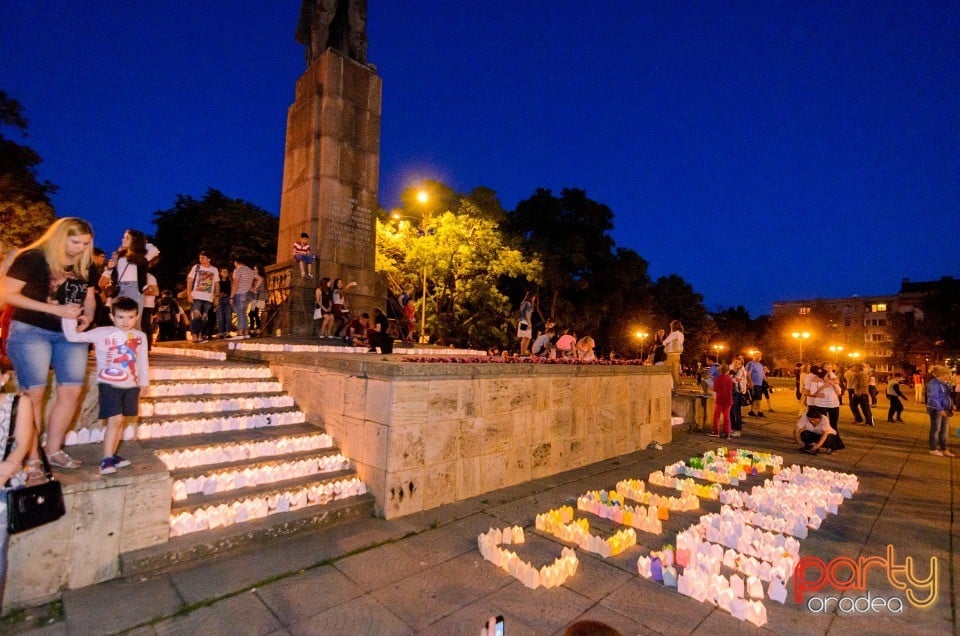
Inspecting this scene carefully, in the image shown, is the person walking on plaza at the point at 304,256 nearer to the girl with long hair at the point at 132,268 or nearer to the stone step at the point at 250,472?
the girl with long hair at the point at 132,268

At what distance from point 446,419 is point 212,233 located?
30612 mm

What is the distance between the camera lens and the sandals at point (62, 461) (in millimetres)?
3658

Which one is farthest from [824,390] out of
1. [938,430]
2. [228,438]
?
[228,438]

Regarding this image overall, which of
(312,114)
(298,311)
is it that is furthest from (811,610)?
(312,114)

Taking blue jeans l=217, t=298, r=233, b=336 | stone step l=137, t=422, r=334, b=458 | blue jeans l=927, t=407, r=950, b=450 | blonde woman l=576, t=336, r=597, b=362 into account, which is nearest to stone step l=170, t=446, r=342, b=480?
stone step l=137, t=422, r=334, b=458

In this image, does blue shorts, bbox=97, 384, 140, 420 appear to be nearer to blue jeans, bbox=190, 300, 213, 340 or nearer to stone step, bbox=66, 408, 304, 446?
stone step, bbox=66, 408, 304, 446

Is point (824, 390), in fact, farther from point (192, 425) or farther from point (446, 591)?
point (192, 425)

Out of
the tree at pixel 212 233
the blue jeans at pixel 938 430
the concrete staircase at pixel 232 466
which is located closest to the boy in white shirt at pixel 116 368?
the concrete staircase at pixel 232 466

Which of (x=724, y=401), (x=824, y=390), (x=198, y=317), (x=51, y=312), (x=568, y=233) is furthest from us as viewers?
(x=568, y=233)

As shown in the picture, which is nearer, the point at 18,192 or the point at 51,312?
the point at 51,312

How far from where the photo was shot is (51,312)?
3447 mm

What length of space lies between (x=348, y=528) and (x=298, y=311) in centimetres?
850

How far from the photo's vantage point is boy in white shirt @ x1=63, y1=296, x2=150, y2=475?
372cm

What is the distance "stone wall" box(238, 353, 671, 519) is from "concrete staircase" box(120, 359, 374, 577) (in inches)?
12.4
